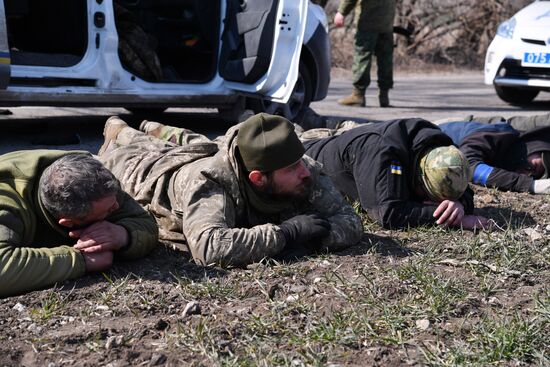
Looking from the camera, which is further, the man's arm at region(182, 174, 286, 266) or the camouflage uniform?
the camouflage uniform

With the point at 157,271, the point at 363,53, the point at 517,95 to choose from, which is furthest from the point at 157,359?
the point at 517,95

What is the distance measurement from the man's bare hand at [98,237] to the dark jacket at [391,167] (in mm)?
1504

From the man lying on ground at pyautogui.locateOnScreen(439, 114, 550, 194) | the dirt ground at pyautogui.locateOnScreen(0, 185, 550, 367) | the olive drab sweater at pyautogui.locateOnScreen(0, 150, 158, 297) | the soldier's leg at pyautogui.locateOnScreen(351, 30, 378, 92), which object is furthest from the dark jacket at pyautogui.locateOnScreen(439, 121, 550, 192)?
the soldier's leg at pyautogui.locateOnScreen(351, 30, 378, 92)

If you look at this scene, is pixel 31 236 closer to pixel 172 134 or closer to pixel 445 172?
pixel 172 134

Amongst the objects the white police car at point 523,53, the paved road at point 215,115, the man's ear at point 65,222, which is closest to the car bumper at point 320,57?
the paved road at point 215,115

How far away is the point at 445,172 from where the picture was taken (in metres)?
4.40

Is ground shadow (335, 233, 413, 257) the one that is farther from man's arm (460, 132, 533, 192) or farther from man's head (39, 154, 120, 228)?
man's arm (460, 132, 533, 192)

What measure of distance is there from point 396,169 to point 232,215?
101 centimetres

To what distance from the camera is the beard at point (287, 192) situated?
4000mm

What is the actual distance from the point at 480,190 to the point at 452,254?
1639 millimetres

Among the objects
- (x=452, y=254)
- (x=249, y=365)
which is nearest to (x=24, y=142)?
(x=452, y=254)

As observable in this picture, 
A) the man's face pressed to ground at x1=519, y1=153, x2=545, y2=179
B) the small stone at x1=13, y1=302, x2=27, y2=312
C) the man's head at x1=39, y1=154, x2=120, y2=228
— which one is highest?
the man's head at x1=39, y1=154, x2=120, y2=228

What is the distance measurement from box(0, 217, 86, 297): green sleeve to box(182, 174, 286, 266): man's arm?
0.56 m

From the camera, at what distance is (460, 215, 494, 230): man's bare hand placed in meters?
4.58
